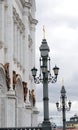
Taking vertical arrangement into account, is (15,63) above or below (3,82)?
above

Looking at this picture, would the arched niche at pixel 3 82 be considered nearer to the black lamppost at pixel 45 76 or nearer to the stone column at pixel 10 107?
the stone column at pixel 10 107

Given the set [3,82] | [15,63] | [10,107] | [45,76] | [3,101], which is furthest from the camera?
[15,63]

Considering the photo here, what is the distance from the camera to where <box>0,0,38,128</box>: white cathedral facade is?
38562mm

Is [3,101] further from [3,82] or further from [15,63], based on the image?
[15,63]

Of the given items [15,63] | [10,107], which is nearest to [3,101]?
[10,107]

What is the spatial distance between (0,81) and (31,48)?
21029 mm

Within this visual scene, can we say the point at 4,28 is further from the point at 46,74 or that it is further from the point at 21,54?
the point at 46,74

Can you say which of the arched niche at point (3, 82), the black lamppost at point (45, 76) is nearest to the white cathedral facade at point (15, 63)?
the arched niche at point (3, 82)

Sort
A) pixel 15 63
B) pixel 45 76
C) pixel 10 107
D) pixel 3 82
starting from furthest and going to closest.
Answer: pixel 15 63
pixel 10 107
pixel 3 82
pixel 45 76

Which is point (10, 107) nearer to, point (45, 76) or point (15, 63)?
point (15, 63)

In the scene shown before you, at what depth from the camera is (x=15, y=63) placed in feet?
144

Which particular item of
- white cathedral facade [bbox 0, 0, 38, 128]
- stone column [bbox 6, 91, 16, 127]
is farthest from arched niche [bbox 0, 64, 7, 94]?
stone column [bbox 6, 91, 16, 127]

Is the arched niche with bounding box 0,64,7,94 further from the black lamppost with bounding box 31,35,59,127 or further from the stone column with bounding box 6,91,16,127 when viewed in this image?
the black lamppost with bounding box 31,35,59,127

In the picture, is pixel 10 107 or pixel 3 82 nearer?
pixel 3 82
